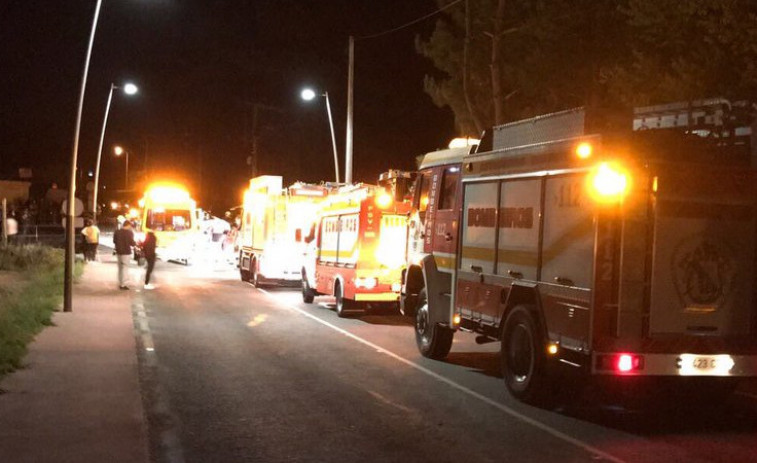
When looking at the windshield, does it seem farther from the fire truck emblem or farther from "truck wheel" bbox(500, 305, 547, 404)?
the fire truck emblem

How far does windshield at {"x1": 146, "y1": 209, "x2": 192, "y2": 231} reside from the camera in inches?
1416

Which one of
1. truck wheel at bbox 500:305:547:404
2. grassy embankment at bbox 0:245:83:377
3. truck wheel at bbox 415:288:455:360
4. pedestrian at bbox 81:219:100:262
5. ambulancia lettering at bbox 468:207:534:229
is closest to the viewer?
truck wheel at bbox 500:305:547:404

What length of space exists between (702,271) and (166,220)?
99.4ft

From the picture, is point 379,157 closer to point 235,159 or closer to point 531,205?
point 235,159

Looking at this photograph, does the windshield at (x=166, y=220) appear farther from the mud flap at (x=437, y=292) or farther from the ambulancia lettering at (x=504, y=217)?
the ambulancia lettering at (x=504, y=217)

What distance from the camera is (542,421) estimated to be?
28.1 feet

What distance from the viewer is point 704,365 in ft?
27.3

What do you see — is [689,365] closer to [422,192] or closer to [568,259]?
[568,259]

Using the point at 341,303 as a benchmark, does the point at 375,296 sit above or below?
above

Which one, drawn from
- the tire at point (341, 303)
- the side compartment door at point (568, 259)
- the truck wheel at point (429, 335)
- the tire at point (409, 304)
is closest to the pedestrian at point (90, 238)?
the tire at point (341, 303)

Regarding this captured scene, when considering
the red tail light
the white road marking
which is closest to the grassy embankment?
the white road marking

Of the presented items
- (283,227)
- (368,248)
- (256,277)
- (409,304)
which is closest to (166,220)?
(256,277)

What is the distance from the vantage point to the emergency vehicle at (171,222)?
36062 millimetres

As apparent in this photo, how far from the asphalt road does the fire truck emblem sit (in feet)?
4.32
